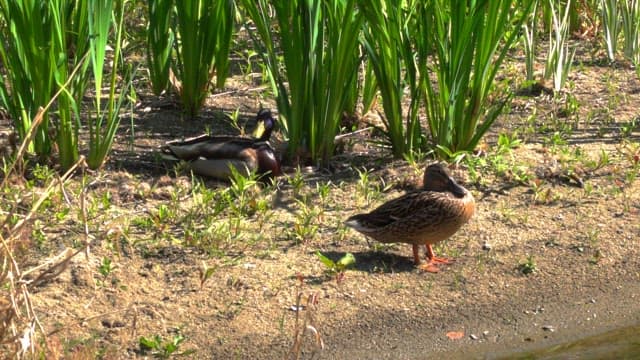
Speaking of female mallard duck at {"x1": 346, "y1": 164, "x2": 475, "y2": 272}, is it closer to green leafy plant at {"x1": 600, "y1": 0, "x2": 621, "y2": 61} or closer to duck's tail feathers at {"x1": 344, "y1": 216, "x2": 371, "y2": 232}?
duck's tail feathers at {"x1": 344, "y1": 216, "x2": 371, "y2": 232}

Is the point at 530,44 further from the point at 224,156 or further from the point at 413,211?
the point at 413,211

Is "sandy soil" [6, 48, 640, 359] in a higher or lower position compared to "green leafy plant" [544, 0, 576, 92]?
lower

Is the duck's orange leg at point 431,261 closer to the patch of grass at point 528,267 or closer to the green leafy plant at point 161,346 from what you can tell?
the patch of grass at point 528,267

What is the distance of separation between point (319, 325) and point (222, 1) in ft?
8.37

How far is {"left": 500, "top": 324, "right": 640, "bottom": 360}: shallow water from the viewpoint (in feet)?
19.1

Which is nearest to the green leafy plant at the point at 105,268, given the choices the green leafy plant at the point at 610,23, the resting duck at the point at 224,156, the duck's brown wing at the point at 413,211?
the resting duck at the point at 224,156

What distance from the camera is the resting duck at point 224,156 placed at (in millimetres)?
7152

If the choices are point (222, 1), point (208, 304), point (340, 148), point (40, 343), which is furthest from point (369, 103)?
point (40, 343)

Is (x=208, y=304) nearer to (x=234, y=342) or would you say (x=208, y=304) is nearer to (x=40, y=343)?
(x=234, y=342)

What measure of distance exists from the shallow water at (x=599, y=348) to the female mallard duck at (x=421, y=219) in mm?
782

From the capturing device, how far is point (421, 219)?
6.28m

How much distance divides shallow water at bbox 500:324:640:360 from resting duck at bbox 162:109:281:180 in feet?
6.62

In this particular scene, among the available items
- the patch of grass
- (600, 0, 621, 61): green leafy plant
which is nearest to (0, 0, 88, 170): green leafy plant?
the patch of grass

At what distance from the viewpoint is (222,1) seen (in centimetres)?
765
